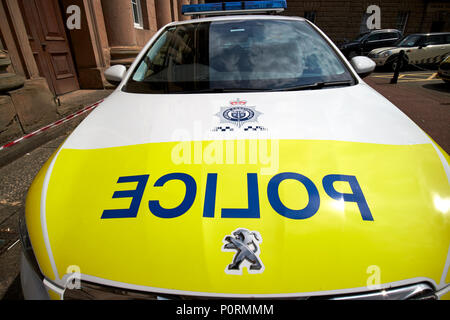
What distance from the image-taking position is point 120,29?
6059 mm

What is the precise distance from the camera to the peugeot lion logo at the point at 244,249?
0.78 meters

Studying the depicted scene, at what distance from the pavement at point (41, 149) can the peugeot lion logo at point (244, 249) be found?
92 cm

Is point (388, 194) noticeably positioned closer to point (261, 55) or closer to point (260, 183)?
point (260, 183)

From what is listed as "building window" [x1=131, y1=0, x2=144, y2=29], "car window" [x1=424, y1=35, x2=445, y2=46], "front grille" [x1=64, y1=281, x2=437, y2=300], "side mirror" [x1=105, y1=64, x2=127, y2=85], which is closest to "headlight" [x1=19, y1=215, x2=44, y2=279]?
"front grille" [x1=64, y1=281, x2=437, y2=300]

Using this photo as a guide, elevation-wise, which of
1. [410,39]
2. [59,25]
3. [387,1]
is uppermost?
[387,1]

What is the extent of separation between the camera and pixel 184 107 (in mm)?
1400

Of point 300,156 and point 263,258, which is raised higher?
point 300,156

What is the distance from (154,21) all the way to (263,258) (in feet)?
30.9

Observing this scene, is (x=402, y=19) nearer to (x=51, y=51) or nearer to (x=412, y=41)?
(x=412, y=41)

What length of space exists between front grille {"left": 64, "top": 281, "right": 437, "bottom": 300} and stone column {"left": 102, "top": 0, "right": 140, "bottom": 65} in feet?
21.1

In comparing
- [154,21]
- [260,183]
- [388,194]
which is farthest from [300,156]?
[154,21]

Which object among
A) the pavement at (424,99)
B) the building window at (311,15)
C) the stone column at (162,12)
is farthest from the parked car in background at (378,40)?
the building window at (311,15)

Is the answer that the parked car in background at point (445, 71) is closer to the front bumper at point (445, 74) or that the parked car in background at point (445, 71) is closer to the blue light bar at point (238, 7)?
the front bumper at point (445, 74)

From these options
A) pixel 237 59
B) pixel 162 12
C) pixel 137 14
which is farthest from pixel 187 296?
pixel 162 12
